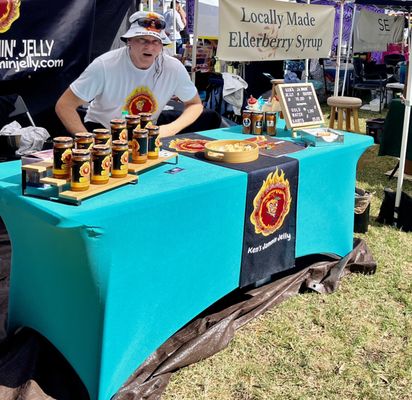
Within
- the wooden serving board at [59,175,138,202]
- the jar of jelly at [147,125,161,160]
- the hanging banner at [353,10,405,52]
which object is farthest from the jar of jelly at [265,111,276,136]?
the hanging banner at [353,10,405,52]

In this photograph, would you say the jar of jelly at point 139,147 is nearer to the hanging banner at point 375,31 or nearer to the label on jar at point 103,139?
the label on jar at point 103,139

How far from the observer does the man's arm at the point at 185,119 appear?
326cm

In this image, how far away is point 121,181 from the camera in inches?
80.2

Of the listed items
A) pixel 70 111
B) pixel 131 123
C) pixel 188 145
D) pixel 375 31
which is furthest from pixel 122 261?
pixel 375 31

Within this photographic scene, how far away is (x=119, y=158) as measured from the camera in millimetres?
2039

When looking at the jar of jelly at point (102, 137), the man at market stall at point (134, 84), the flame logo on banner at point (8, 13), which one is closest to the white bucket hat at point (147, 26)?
the man at market stall at point (134, 84)

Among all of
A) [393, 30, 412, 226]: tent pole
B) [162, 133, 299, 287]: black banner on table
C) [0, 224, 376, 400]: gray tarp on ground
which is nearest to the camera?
[0, 224, 376, 400]: gray tarp on ground

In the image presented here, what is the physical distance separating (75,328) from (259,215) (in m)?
1.01

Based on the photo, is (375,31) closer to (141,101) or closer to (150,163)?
(141,101)

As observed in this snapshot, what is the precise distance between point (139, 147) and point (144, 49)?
4.02 feet

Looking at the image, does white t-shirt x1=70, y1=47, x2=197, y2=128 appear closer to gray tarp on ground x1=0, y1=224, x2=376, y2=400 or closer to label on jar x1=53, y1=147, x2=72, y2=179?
gray tarp on ground x1=0, y1=224, x2=376, y2=400

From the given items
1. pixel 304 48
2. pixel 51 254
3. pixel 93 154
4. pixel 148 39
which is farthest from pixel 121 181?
pixel 304 48

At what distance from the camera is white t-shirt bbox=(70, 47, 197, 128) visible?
3223 millimetres

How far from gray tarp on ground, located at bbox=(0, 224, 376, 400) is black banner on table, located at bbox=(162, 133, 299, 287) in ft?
0.72
